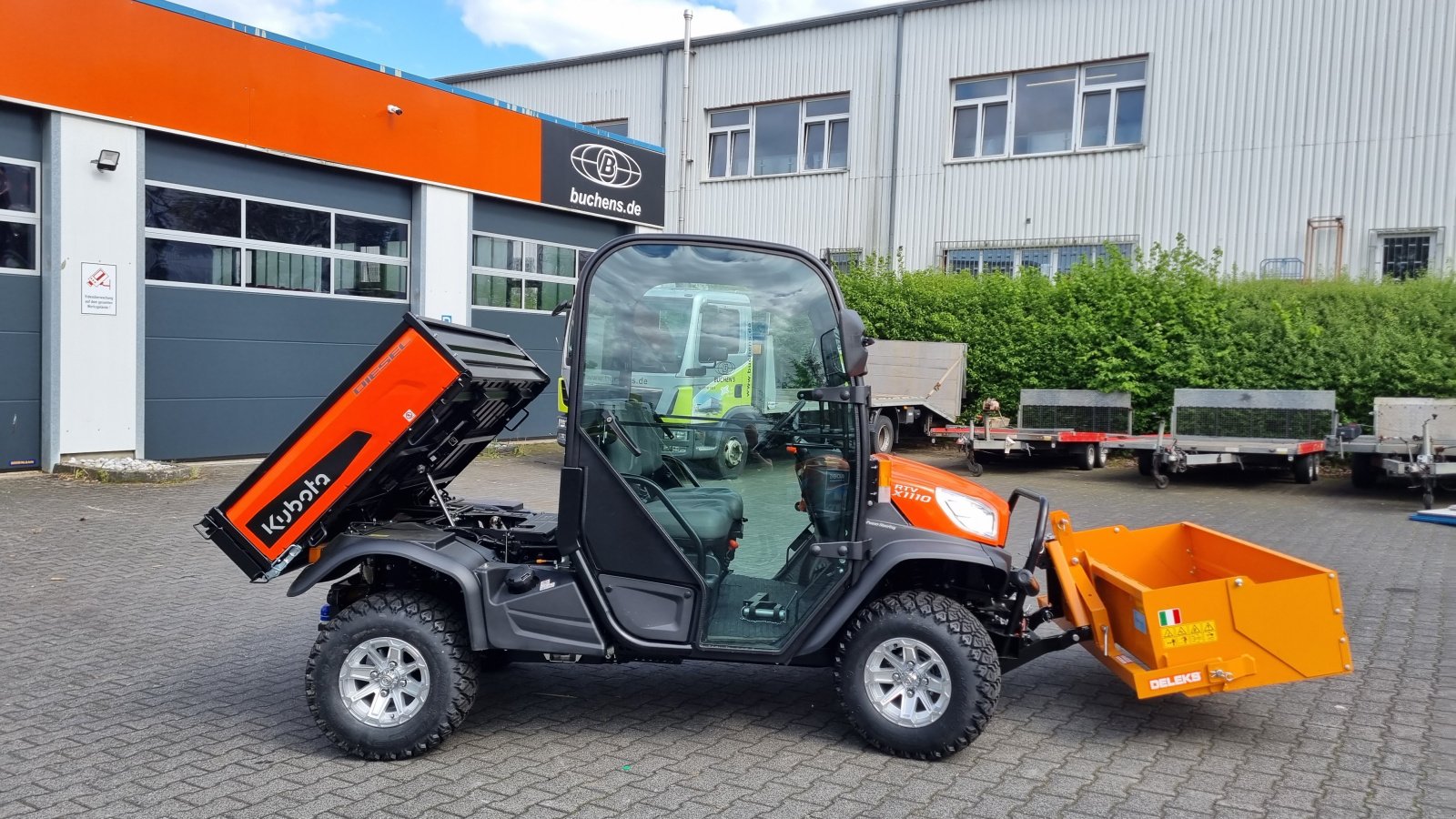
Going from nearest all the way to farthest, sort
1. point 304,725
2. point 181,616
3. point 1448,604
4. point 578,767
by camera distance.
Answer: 1. point 578,767
2. point 304,725
3. point 181,616
4. point 1448,604

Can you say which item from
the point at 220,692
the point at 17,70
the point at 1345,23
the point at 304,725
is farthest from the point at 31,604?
the point at 1345,23

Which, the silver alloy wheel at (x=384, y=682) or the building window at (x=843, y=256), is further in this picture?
the building window at (x=843, y=256)

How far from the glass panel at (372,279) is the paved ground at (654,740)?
833 cm

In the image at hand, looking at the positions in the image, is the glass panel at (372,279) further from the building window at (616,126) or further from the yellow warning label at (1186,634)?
the yellow warning label at (1186,634)

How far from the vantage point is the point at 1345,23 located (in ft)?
59.4

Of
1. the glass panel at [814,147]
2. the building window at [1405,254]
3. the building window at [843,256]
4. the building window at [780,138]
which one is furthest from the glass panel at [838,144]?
the building window at [1405,254]

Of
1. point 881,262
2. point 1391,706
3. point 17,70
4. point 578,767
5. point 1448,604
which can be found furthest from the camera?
point 881,262

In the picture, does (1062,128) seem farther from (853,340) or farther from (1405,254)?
(853,340)

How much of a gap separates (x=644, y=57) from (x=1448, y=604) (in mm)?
22581

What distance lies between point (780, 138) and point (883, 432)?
10710 millimetres

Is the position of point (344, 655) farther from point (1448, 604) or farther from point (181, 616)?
point (1448, 604)

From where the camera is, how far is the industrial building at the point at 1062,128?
59.2 feet

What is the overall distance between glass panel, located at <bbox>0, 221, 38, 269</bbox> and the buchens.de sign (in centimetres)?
51

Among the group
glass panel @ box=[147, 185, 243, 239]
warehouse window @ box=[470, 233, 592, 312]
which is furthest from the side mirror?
warehouse window @ box=[470, 233, 592, 312]
